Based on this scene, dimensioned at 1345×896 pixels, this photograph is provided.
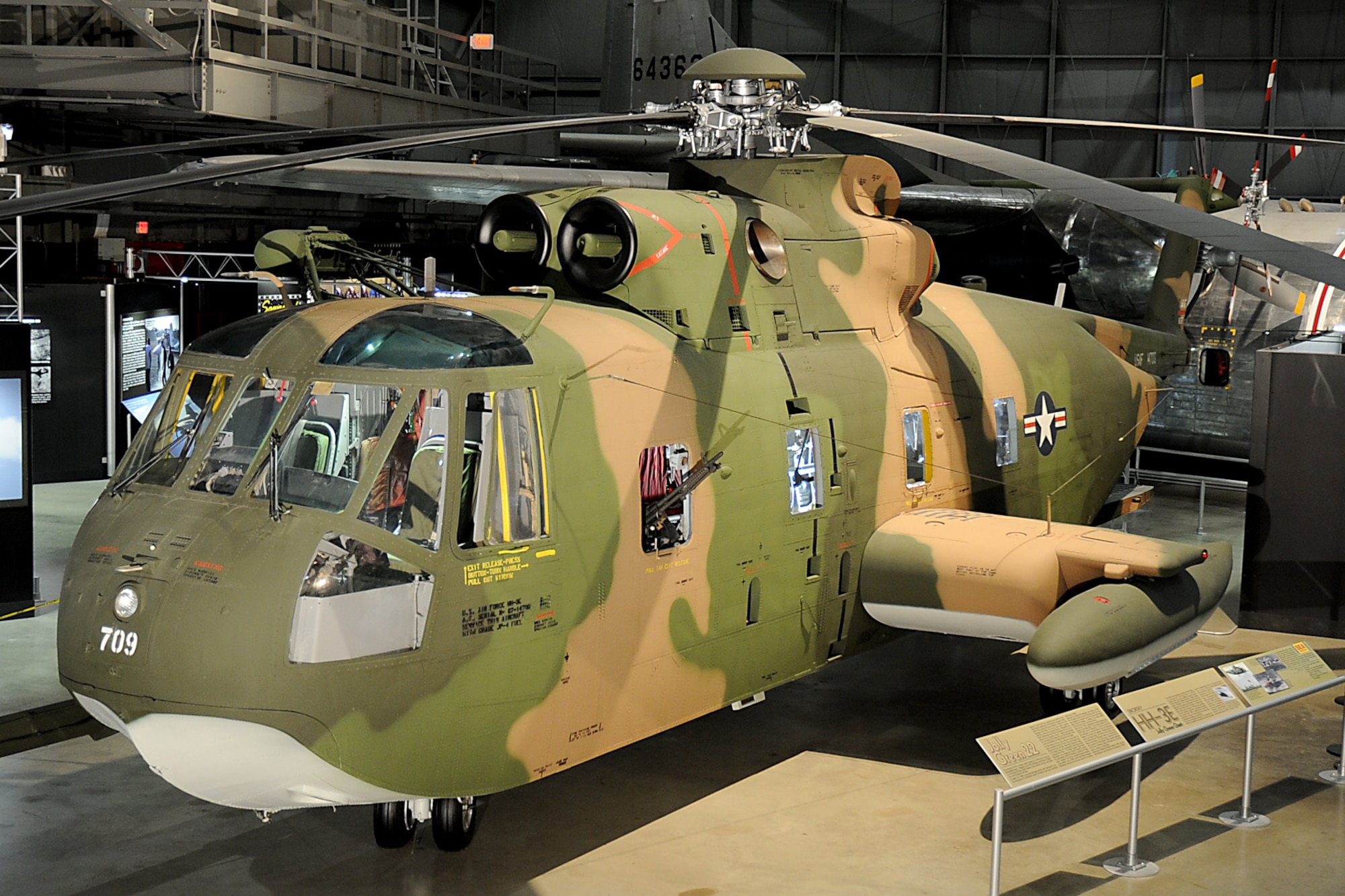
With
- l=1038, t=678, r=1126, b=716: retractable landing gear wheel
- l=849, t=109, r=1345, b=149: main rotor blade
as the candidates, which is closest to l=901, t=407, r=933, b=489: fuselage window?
l=1038, t=678, r=1126, b=716: retractable landing gear wheel

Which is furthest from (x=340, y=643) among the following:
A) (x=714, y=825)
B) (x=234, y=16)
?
(x=234, y=16)

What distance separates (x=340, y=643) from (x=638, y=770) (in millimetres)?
3296

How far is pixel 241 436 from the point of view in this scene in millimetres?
6633

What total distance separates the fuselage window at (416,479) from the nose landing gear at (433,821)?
1.81m

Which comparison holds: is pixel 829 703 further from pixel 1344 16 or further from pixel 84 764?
pixel 1344 16

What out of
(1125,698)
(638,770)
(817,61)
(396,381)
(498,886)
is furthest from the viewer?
(817,61)

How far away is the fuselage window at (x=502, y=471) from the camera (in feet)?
21.4

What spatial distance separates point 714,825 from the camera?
802 centimetres

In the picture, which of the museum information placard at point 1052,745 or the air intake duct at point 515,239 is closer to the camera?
the museum information placard at point 1052,745

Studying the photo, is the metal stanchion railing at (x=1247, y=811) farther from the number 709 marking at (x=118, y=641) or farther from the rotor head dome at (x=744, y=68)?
the number 709 marking at (x=118, y=641)

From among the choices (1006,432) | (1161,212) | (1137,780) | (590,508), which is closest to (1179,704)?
(1137,780)

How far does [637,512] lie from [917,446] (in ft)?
9.73

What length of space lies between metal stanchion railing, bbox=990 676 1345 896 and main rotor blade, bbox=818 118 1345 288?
2.61 metres

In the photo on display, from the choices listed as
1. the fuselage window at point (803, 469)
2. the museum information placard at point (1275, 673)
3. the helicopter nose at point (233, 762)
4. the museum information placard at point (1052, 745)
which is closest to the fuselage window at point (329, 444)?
the helicopter nose at point (233, 762)
